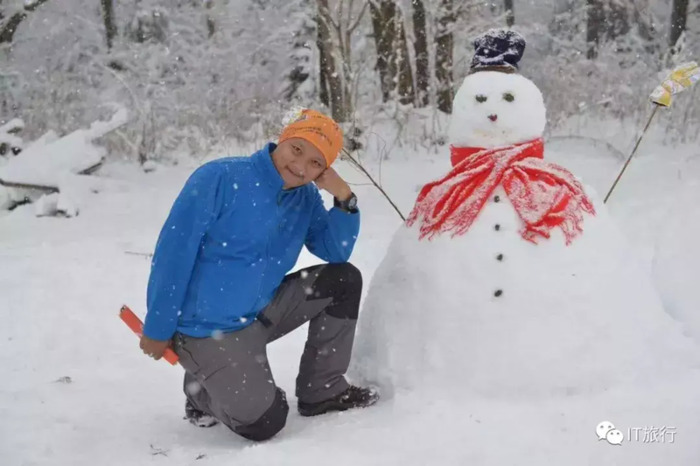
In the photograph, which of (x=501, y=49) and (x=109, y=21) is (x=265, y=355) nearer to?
(x=501, y=49)

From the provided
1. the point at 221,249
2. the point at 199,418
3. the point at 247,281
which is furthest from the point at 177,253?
the point at 199,418

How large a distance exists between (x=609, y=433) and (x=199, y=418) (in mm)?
1429

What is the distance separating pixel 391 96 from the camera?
26.8 feet

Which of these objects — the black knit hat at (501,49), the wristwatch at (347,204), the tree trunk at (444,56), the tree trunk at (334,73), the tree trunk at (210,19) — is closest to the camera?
the wristwatch at (347,204)

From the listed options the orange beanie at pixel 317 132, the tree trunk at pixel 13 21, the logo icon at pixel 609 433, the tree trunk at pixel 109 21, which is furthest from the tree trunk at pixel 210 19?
the logo icon at pixel 609 433

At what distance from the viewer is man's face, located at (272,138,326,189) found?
7.50ft

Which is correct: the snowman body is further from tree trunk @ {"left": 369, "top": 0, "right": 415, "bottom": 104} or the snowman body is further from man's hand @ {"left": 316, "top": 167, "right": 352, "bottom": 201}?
tree trunk @ {"left": 369, "top": 0, "right": 415, "bottom": 104}

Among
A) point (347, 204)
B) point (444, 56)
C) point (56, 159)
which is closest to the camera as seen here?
point (347, 204)

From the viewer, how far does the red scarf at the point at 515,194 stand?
2.34m

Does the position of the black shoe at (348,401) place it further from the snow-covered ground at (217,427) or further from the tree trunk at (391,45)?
the tree trunk at (391,45)

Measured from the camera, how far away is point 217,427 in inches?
99.4

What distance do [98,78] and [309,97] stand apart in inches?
163

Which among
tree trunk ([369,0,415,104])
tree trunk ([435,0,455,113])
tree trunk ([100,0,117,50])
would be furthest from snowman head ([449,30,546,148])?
tree trunk ([100,0,117,50])

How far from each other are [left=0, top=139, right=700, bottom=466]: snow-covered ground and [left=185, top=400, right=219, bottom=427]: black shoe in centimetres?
3
